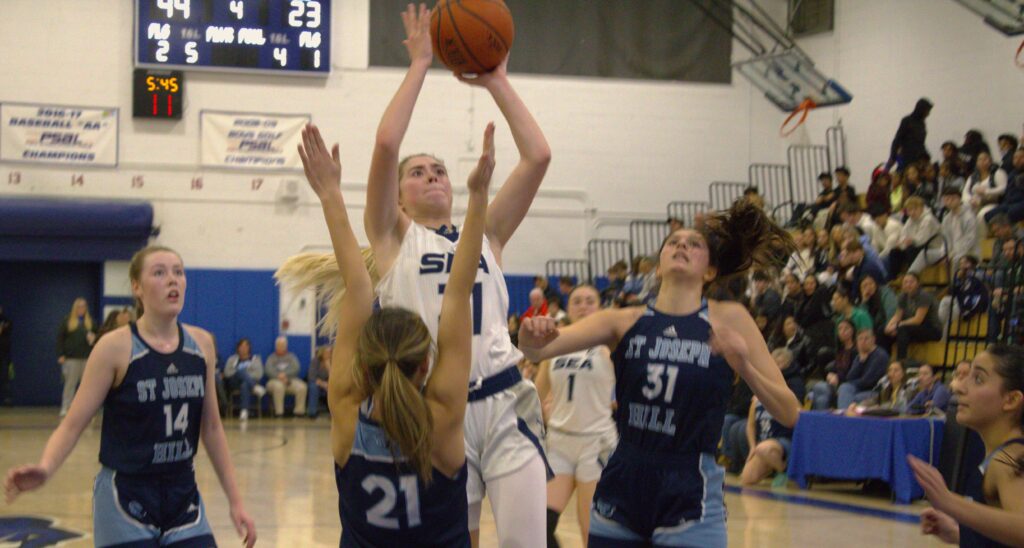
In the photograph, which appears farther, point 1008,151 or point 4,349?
point 4,349

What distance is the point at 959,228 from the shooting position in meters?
13.8

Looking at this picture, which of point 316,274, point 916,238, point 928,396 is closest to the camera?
point 316,274

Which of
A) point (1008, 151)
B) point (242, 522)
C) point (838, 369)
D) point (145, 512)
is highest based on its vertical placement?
point (1008, 151)

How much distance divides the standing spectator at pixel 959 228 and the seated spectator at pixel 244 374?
31.3ft

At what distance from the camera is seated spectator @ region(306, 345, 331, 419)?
17953mm

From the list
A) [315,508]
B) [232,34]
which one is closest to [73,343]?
[232,34]

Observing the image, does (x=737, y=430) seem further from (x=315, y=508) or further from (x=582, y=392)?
(x=582, y=392)

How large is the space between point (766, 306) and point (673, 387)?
10.4 m

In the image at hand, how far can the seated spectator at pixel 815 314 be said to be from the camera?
42.8ft

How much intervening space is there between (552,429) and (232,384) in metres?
11.9

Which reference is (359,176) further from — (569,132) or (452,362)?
(452,362)

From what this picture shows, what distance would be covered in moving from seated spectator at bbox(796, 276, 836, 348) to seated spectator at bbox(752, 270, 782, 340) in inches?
17.2

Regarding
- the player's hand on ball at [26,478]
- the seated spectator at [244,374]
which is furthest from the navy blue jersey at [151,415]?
the seated spectator at [244,374]

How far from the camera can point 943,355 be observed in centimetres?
1295
